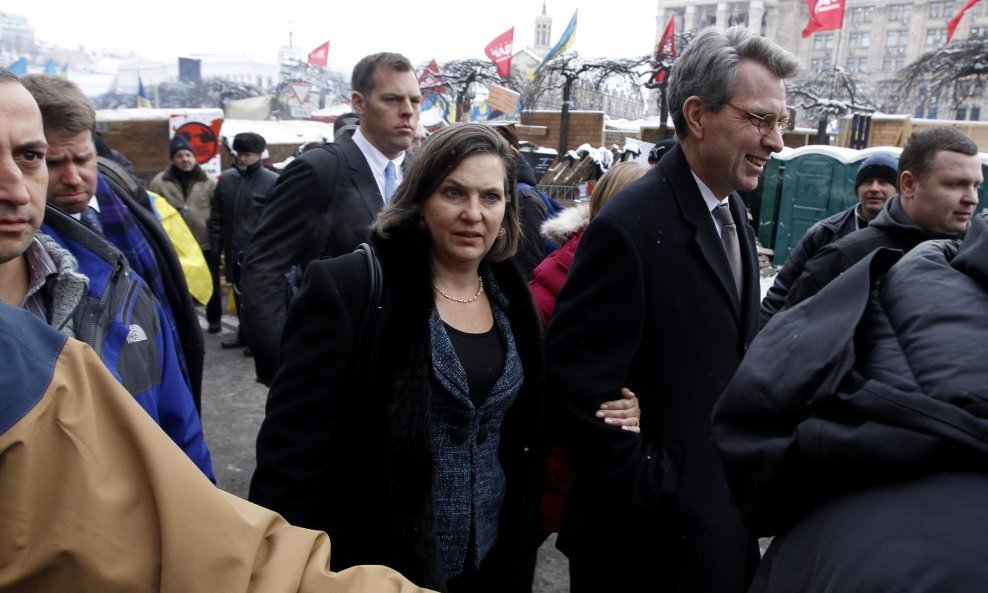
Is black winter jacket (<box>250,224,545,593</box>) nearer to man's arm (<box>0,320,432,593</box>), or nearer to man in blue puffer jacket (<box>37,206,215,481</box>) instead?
man in blue puffer jacket (<box>37,206,215,481</box>)

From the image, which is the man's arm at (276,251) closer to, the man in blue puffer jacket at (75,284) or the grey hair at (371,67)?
the grey hair at (371,67)

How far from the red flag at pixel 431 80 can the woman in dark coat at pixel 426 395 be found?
18058 mm

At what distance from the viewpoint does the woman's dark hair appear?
2213 mm

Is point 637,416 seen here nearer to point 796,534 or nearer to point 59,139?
point 796,534

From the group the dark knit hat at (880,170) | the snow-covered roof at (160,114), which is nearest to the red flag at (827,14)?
the snow-covered roof at (160,114)

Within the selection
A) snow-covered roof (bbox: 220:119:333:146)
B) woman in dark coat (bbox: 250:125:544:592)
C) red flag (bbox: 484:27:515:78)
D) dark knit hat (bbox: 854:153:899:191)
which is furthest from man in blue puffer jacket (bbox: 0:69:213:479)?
red flag (bbox: 484:27:515:78)

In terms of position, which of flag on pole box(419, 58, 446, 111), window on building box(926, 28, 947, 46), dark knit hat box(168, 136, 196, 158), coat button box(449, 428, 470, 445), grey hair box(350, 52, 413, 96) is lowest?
coat button box(449, 428, 470, 445)

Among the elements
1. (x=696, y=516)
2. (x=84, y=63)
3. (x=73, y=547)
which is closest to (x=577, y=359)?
(x=696, y=516)

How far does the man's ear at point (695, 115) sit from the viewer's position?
223 centimetres

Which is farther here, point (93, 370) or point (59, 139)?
point (59, 139)

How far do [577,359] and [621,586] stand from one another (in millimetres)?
709

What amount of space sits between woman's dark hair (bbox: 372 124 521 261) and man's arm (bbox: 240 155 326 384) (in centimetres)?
117

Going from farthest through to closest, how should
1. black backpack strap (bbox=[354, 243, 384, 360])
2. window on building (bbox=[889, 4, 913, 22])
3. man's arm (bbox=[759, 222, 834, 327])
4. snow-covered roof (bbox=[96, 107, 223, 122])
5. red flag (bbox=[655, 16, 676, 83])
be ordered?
window on building (bbox=[889, 4, 913, 22]), red flag (bbox=[655, 16, 676, 83]), snow-covered roof (bbox=[96, 107, 223, 122]), man's arm (bbox=[759, 222, 834, 327]), black backpack strap (bbox=[354, 243, 384, 360])

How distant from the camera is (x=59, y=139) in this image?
2262 millimetres
